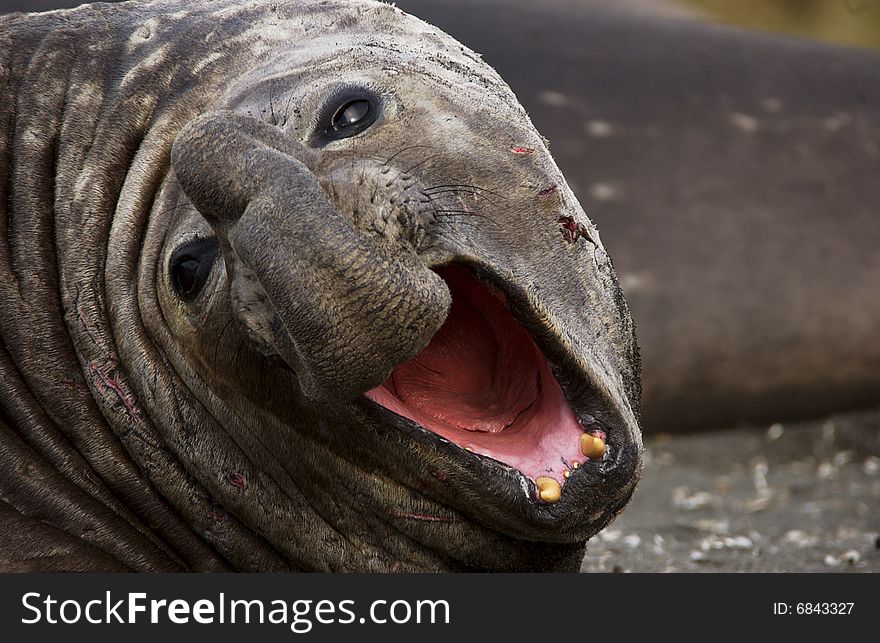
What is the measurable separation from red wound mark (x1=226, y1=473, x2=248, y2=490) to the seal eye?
78 centimetres

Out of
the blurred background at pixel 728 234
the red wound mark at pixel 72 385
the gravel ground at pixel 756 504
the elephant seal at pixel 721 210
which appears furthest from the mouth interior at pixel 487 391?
the elephant seal at pixel 721 210

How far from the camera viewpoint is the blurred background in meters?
5.84

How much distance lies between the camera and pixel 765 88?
640 centimetres

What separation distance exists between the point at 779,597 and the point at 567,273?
81cm

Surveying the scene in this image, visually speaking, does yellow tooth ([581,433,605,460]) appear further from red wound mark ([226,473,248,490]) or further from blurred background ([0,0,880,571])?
blurred background ([0,0,880,571])

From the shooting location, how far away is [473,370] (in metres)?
2.99

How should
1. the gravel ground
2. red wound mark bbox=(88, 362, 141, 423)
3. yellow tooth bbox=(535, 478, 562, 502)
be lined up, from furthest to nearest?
the gravel ground
red wound mark bbox=(88, 362, 141, 423)
yellow tooth bbox=(535, 478, 562, 502)

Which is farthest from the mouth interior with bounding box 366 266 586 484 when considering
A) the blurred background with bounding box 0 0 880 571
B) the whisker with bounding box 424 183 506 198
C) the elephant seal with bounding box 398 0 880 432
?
the elephant seal with bounding box 398 0 880 432

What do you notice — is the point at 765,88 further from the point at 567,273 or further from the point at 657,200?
the point at 567,273

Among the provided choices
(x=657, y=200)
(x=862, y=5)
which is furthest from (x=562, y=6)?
(x=862, y=5)

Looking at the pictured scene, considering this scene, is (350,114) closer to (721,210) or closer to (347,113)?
(347,113)

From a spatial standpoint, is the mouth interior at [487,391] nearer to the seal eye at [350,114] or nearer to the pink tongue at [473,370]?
the pink tongue at [473,370]

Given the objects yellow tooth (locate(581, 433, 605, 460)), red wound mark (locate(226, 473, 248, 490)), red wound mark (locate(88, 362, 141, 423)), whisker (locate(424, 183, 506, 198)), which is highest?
whisker (locate(424, 183, 506, 198))

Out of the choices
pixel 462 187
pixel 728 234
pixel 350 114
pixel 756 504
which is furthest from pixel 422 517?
pixel 728 234
